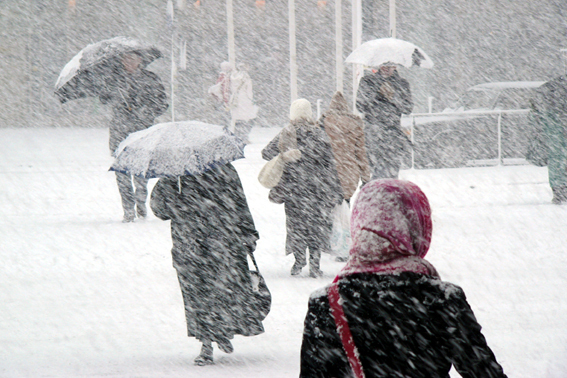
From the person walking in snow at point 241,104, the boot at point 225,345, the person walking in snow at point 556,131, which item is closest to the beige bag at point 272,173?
the boot at point 225,345

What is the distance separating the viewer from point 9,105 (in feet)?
85.6

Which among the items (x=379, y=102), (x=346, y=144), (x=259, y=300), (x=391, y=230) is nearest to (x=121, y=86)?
(x=379, y=102)

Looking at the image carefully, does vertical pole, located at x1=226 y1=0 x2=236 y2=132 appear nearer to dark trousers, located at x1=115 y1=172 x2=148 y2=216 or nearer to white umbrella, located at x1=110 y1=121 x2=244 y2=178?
dark trousers, located at x1=115 y1=172 x2=148 y2=216

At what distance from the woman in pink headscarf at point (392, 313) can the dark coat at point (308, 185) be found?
4.94 meters

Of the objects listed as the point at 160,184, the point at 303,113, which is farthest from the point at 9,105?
the point at 160,184

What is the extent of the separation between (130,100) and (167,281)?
11.7ft

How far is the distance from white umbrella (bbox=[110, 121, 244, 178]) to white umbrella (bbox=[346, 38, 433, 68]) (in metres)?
5.91

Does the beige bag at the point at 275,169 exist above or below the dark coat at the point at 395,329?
below

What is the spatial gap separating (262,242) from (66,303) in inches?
119

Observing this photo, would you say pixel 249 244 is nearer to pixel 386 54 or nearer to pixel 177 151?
pixel 177 151

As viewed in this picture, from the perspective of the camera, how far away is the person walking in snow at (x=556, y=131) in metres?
11.2

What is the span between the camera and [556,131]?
11.3 metres

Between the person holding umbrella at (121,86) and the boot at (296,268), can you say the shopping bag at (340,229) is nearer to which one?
the boot at (296,268)

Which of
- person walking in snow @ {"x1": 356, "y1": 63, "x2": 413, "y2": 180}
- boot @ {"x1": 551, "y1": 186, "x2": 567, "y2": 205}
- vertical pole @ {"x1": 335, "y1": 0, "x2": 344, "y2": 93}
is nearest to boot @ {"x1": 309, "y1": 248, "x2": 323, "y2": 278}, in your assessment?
person walking in snow @ {"x1": 356, "y1": 63, "x2": 413, "y2": 180}
